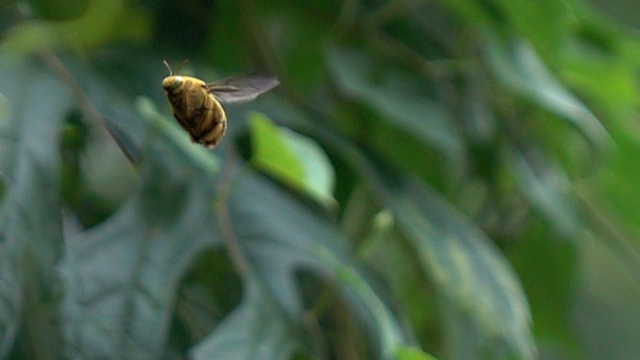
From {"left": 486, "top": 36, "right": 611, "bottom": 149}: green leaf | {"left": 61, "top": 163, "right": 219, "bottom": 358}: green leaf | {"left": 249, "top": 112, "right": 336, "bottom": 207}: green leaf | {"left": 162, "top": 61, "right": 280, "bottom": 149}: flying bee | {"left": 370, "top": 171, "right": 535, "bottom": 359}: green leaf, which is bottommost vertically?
{"left": 370, "top": 171, "right": 535, "bottom": 359}: green leaf

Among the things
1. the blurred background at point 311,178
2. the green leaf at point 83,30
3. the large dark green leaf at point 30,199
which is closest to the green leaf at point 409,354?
the blurred background at point 311,178

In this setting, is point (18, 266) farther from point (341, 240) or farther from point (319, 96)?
point (319, 96)

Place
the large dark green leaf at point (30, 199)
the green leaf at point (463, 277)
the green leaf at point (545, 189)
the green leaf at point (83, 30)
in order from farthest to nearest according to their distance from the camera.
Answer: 1. the green leaf at point (545, 189)
2. the green leaf at point (463, 277)
3. the green leaf at point (83, 30)
4. the large dark green leaf at point (30, 199)

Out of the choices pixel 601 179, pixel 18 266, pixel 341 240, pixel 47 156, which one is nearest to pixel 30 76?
pixel 47 156

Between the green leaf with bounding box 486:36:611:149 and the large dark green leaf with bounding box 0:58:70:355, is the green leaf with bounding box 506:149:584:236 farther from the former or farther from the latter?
the large dark green leaf with bounding box 0:58:70:355

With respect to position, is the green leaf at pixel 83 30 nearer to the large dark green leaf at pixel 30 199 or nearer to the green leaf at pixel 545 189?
the large dark green leaf at pixel 30 199

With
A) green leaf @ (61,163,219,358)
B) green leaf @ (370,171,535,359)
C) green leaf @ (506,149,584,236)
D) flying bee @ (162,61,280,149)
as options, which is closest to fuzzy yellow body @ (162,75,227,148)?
flying bee @ (162,61,280,149)

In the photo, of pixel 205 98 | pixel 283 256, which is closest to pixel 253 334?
pixel 283 256

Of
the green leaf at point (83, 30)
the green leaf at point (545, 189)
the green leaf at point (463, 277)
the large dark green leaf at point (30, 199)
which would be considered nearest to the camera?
the large dark green leaf at point (30, 199)
